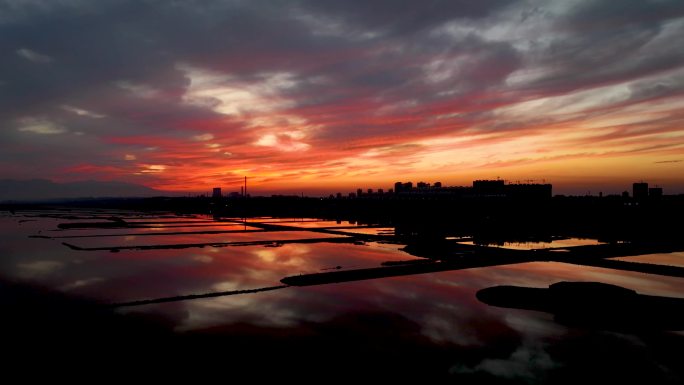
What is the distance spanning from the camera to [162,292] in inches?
1083

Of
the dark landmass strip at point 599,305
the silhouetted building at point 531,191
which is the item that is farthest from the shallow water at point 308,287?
the silhouetted building at point 531,191

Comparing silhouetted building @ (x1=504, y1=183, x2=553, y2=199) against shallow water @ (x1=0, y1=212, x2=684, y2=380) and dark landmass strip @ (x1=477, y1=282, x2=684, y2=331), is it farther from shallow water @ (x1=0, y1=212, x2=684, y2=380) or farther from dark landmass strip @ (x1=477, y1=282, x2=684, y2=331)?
dark landmass strip @ (x1=477, y1=282, x2=684, y2=331)

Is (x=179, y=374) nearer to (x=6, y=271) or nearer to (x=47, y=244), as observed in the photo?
(x=6, y=271)

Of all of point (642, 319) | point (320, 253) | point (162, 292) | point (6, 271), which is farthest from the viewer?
point (320, 253)

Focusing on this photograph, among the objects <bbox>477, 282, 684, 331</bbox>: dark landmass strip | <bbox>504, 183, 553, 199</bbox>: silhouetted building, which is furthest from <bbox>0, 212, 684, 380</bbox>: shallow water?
<bbox>504, 183, 553, 199</bbox>: silhouetted building

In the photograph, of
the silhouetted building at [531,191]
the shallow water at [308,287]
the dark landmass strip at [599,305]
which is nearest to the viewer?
the shallow water at [308,287]

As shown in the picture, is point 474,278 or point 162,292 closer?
point 162,292

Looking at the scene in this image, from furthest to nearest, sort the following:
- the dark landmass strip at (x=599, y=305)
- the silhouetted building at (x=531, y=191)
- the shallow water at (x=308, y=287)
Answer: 1. the silhouetted building at (x=531, y=191)
2. the dark landmass strip at (x=599, y=305)
3. the shallow water at (x=308, y=287)

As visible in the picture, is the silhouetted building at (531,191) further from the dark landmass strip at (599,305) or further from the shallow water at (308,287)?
the dark landmass strip at (599,305)

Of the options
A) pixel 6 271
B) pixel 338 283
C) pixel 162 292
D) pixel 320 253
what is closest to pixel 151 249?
pixel 6 271

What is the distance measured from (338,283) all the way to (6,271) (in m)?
27.2

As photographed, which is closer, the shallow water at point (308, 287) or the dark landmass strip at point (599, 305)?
the shallow water at point (308, 287)

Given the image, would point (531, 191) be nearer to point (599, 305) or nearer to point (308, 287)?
point (599, 305)

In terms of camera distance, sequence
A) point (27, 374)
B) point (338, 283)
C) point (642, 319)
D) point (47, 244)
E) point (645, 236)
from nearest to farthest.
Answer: point (27, 374) → point (642, 319) → point (338, 283) → point (47, 244) → point (645, 236)
